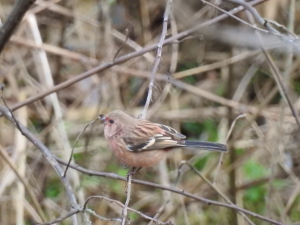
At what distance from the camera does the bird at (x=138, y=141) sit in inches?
162

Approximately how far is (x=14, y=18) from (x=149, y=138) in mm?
1404

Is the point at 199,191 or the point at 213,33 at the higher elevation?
the point at 213,33

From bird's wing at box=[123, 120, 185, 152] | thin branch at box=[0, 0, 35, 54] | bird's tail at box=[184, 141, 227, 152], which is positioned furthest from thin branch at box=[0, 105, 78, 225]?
bird's tail at box=[184, 141, 227, 152]

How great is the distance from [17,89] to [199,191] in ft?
7.71

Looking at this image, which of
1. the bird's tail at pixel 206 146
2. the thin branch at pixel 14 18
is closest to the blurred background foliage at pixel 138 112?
the bird's tail at pixel 206 146

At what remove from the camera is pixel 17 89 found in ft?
21.4

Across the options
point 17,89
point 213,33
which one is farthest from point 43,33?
point 213,33

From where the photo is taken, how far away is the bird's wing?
4.16m

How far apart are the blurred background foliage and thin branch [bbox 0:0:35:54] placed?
6.54 ft

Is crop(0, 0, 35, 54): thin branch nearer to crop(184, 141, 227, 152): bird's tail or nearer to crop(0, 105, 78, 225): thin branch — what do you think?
crop(0, 105, 78, 225): thin branch

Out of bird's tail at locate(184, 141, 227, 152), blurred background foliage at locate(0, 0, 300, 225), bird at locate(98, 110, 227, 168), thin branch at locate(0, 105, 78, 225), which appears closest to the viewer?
thin branch at locate(0, 105, 78, 225)

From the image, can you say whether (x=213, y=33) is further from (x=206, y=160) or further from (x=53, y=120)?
(x=53, y=120)

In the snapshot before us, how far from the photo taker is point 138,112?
6668 millimetres

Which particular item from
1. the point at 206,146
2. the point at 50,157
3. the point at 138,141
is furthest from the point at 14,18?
the point at 206,146
